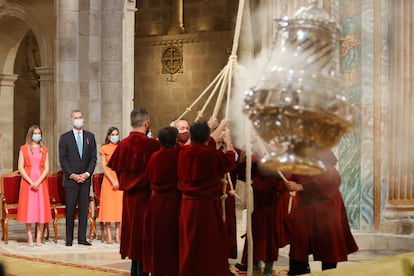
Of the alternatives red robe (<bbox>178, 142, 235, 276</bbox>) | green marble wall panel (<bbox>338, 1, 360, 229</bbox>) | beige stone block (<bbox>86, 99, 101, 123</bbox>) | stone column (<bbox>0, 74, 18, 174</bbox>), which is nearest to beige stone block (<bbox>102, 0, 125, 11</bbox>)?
beige stone block (<bbox>86, 99, 101, 123</bbox>)

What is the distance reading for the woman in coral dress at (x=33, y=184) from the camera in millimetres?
11812

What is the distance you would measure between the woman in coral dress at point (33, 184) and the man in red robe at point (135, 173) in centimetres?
393

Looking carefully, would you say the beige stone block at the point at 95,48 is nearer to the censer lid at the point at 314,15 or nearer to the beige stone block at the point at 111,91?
the beige stone block at the point at 111,91

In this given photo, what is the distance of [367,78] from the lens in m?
10.8

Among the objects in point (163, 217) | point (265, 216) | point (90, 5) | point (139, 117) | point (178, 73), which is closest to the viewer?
point (163, 217)

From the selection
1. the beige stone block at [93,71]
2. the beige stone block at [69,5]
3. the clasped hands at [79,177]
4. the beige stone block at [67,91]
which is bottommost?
the clasped hands at [79,177]

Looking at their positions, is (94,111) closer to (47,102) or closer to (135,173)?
(47,102)

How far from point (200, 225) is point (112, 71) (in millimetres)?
8215

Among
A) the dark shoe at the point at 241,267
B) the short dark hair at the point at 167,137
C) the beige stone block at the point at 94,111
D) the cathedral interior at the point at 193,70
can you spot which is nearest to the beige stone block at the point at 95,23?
the cathedral interior at the point at 193,70

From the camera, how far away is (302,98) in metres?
2.60

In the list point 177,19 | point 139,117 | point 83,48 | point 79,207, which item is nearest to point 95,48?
point 83,48

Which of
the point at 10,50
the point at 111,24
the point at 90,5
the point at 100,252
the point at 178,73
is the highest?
the point at 90,5

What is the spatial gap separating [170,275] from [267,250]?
127 centimetres

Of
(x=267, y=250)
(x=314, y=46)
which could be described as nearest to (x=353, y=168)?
(x=267, y=250)
